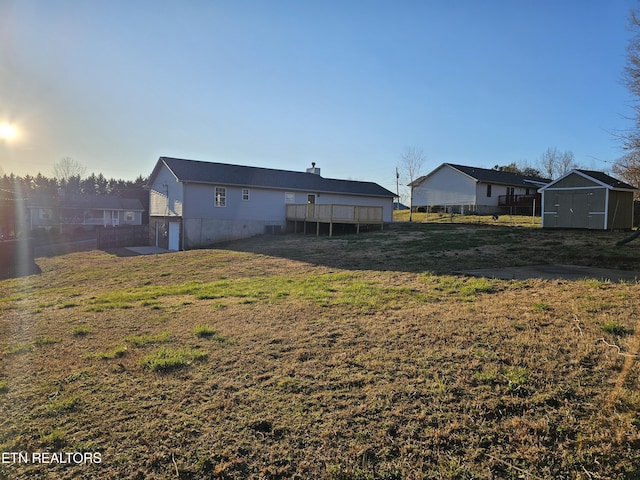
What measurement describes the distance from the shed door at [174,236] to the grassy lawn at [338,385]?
1624 cm

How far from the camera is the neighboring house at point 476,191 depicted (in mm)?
35312

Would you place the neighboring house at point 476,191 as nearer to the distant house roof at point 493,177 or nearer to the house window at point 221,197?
the distant house roof at point 493,177

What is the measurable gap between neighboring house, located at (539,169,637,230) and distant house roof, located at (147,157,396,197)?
42.4 feet

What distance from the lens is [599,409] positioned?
10.8 feet

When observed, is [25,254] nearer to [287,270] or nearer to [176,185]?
[176,185]

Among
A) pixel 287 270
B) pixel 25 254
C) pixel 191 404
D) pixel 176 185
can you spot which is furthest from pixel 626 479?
pixel 25 254

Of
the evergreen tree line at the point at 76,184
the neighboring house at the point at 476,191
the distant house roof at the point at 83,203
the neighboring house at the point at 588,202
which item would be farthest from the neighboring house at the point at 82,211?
the neighboring house at the point at 588,202

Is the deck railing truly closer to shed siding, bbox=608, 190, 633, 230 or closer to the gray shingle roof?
the gray shingle roof

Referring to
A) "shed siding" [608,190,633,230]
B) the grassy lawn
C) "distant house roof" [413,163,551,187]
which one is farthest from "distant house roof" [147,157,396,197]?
the grassy lawn

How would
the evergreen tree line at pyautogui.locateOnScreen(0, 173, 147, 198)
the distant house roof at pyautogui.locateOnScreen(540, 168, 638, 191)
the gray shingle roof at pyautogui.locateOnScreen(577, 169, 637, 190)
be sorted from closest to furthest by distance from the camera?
1. the distant house roof at pyautogui.locateOnScreen(540, 168, 638, 191)
2. the gray shingle roof at pyautogui.locateOnScreen(577, 169, 637, 190)
3. the evergreen tree line at pyautogui.locateOnScreen(0, 173, 147, 198)

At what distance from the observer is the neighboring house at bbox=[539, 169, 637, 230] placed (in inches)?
780

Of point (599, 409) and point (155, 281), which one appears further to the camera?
point (155, 281)

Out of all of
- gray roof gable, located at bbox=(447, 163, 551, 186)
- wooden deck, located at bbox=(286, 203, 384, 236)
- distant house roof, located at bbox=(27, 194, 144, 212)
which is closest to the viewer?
wooden deck, located at bbox=(286, 203, 384, 236)

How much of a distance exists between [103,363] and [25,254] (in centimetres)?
2281
